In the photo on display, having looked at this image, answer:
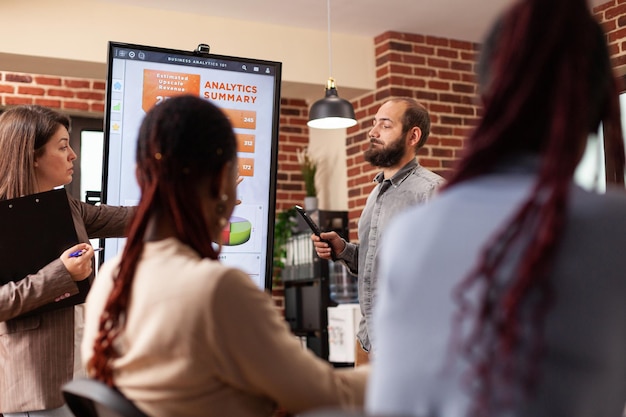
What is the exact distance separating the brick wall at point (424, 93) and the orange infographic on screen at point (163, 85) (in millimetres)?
3058

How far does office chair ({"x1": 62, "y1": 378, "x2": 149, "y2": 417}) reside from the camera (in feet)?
3.63

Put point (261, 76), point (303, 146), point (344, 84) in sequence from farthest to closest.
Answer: point (303, 146), point (344, 84), point (261, 76)

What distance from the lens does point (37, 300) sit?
2.00 metres

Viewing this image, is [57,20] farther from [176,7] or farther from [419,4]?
[419,4]

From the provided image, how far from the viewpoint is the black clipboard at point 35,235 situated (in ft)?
6.81

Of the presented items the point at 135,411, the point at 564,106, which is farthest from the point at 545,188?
the point at 135,411

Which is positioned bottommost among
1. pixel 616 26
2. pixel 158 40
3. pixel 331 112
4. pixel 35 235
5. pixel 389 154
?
pixel 35 235

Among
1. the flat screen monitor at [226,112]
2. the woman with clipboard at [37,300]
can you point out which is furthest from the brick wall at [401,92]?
the woman with clipboard at [37,300]

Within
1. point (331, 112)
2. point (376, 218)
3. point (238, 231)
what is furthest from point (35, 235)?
point (331, 112)

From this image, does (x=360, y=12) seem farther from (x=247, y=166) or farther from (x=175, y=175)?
(x=175, y=175)

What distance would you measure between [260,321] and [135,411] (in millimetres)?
223

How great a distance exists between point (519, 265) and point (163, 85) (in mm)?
1880

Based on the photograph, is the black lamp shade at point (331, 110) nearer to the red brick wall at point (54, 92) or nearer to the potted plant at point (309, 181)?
the potted plant at point (309, 181)

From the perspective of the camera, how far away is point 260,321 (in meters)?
1.10
